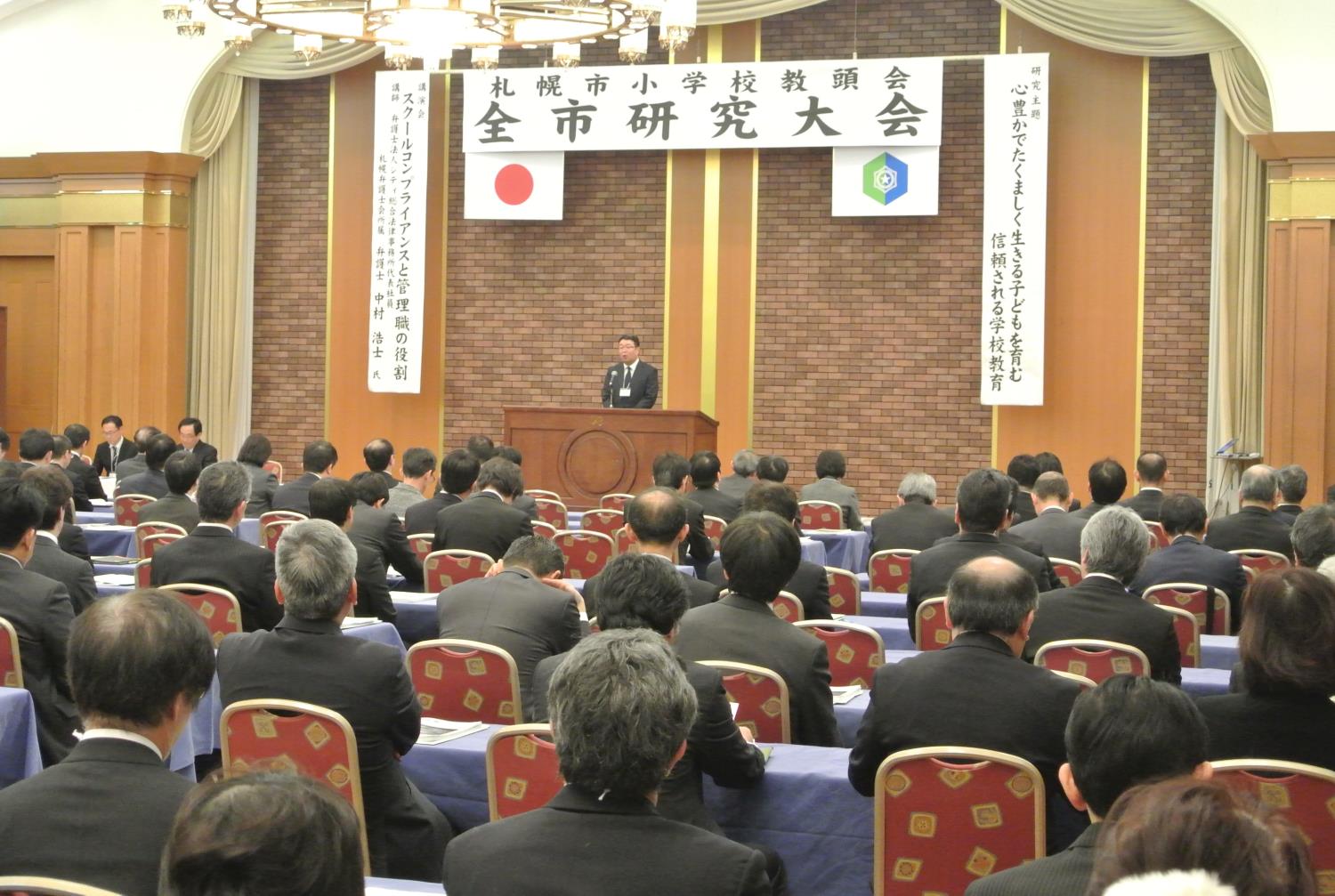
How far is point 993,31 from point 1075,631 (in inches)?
332

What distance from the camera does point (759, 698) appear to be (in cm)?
367

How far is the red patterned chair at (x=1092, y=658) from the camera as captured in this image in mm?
3863

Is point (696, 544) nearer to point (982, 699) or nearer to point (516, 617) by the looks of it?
point (516, 617)

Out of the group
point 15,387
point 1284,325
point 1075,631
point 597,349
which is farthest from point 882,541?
point 15,387

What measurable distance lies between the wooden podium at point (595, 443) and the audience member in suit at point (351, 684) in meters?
6.93

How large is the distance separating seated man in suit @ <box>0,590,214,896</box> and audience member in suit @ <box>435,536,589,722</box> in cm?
194

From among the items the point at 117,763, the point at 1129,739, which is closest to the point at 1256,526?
the point at 1129,739

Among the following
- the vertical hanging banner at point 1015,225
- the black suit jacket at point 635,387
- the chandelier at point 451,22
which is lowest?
the black suit jacket at point 635,387

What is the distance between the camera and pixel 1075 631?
13.8 ft

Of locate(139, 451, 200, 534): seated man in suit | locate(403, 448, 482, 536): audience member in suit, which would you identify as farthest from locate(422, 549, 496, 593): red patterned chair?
locate(139, 451, 200, 534): seated man in suit

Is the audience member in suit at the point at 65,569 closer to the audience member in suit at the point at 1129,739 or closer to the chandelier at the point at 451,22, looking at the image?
the audience member in suit at the point at 1129,739

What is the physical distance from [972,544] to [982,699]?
2108 mm

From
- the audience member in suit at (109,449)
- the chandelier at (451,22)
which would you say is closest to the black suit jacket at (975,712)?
the chandelier at (451,22)

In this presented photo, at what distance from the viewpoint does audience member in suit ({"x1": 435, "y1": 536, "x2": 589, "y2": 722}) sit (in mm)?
4379
